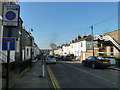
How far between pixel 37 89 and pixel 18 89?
931 mm

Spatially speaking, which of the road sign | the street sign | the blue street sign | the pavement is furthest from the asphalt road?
the road sign

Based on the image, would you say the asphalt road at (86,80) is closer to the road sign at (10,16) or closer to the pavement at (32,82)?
the pavement at (32,82)

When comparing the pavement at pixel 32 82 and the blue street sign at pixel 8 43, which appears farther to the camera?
the pavement at pixel 32 82

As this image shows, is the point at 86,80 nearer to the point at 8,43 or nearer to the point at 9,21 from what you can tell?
the point at 8,43

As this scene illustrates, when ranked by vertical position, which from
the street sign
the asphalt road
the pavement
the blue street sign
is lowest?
the asphalt road

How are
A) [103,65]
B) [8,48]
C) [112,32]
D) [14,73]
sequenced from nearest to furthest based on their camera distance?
[8,48] < [14,73] < [103,65] < [112,32]

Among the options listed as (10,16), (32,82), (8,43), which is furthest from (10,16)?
(32,82)

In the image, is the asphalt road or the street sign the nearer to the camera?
the street sign

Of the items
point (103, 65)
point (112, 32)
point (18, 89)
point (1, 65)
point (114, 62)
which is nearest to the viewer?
point (18, 89)

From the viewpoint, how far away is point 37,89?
646cm

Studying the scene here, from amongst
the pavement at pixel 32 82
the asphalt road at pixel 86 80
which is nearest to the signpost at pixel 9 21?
the pavement at pixel 32 82

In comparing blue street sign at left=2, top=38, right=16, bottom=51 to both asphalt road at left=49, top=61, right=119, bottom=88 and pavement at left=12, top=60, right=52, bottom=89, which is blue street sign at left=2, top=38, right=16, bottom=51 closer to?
pavement at left=12, top=60, right=52, bottom=89

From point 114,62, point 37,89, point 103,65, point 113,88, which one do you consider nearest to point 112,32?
point 114,62

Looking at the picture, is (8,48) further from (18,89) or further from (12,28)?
(18,89)
